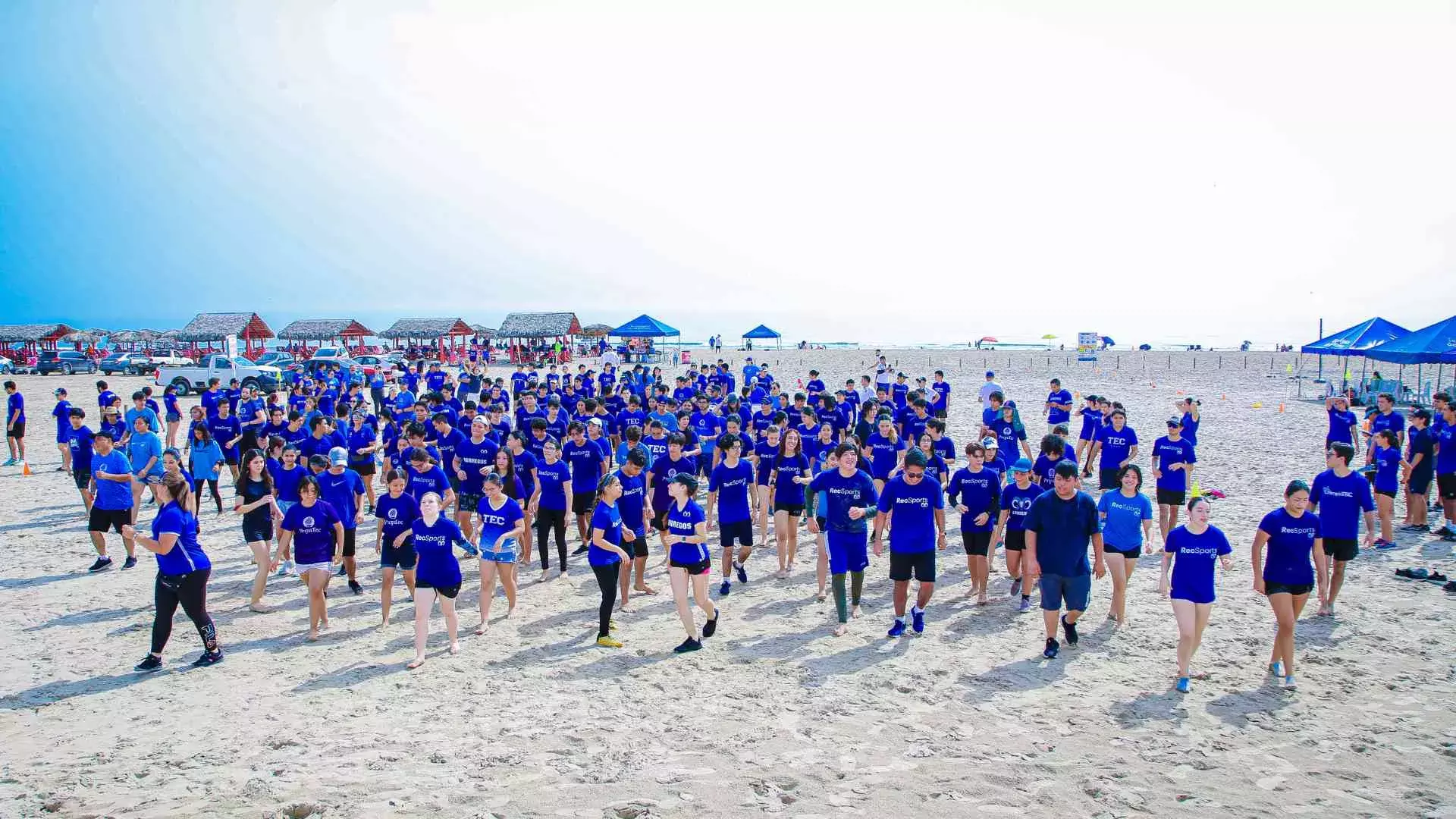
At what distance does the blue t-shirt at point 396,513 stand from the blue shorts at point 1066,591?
5511 millimetres

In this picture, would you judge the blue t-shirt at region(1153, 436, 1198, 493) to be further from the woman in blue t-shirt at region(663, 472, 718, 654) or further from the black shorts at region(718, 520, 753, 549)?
the woman in blue t-shirt at region(663, 472, 718, 654)

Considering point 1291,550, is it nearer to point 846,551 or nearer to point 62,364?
point 846,551

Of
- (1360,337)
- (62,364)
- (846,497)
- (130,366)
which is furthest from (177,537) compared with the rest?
(62,364)

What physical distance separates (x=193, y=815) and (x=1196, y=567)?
686 centimetres

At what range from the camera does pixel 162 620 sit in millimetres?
6484

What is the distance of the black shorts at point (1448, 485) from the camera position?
10055 mm

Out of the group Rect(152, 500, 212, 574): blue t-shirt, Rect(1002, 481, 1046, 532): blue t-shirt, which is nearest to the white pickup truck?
Rect(152, 500, 212, 574): blue t-shirt

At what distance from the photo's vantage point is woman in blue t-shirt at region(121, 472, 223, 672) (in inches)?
248

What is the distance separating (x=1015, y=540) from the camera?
26.3 feet

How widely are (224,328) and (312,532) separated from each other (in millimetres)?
65199

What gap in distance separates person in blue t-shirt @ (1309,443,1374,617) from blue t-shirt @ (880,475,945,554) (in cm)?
354

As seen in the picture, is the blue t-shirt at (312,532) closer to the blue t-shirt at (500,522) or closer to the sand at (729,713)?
the sand at (729,713)

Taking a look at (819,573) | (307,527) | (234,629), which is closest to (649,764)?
(819,573)

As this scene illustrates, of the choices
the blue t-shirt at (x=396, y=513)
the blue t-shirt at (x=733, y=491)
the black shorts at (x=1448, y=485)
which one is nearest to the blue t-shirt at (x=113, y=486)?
the blue t-shirt at (x=396, y=513)
